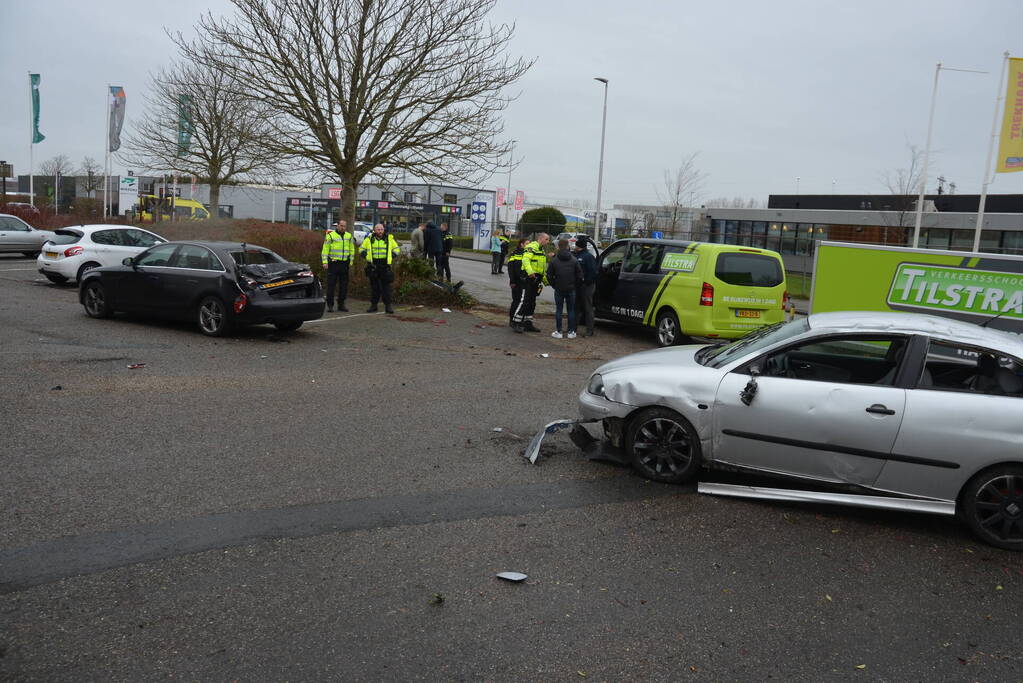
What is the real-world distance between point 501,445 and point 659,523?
201 cm

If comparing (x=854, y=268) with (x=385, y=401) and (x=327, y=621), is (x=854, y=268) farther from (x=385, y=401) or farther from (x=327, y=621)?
(x=327, y=621)

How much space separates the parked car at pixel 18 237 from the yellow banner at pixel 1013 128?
2676 centimetres

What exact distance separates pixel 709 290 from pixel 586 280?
7.54 ft

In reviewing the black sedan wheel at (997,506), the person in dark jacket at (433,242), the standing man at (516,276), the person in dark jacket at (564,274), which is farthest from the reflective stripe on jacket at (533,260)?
the black sedan wheel at (997,506)

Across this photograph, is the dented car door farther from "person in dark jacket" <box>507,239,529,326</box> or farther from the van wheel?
"person in dark jacket" <box>507,239,529,326</box>

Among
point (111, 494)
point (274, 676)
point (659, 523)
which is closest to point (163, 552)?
point (111, 494)

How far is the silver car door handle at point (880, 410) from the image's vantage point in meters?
5.48

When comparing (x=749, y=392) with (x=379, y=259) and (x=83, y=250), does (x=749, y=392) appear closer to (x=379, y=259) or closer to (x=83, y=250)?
(x=379, y=259)

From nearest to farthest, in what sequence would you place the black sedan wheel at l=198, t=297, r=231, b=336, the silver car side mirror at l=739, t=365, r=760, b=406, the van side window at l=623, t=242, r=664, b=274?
the silver car side mirror at l=739, t=365, r=760, b=406 < the black sedan wheel at l=198, t=297, r=231, b=336 < the van side window at l=623, t=242, r=664, b=274

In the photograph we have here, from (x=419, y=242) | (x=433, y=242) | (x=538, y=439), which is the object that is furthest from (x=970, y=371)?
(x=419, y=242)

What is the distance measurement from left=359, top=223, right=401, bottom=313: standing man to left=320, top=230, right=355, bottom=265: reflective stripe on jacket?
0.30 m

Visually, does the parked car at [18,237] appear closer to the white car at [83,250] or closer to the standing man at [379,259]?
the white car at [83,250]

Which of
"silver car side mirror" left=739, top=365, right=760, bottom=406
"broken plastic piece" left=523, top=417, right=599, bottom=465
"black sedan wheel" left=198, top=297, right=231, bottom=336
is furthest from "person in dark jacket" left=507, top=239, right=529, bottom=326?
"silver car side mirror" left=739, top=365, right=760, bottom=406

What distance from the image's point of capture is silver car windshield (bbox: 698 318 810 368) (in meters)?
6.19
